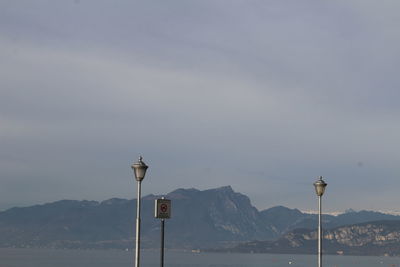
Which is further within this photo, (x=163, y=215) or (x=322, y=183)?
(x=322, y=183)

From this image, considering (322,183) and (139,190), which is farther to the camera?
(322,183)

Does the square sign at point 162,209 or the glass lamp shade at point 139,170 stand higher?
the glass lamp shade at point 139,170

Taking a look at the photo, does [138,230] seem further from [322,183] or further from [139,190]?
[322,183]

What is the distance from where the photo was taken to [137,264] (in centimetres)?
2755

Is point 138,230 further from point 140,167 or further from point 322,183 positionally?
point 322,183

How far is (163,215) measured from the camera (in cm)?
2781

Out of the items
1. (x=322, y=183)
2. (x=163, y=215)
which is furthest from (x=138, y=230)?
(x=322, y=183)

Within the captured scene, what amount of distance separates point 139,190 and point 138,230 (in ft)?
4.99

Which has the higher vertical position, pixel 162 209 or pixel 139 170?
pixel 139 170

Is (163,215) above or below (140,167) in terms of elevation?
below

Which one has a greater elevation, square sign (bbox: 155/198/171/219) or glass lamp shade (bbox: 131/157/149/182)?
glass lamp shade (bbox: 131/157/149/182)

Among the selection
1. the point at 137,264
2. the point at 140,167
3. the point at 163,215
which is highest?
the point at 140,167

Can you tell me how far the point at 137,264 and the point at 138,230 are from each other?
1269mm

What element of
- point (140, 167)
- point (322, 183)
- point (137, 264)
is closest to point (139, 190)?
point (140, 167)
